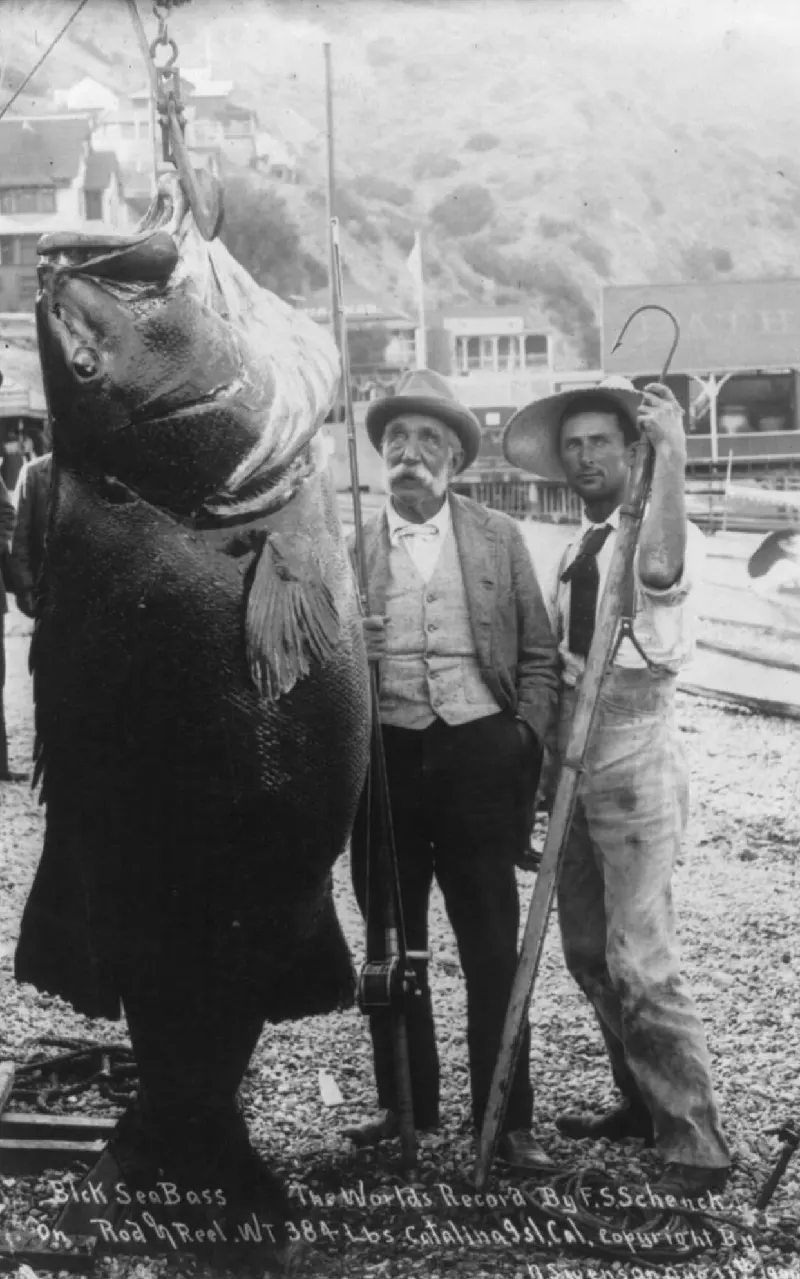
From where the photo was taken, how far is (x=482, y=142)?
4500mm

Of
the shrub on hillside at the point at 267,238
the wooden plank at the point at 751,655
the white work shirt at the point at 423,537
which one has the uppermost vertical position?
the shrub on hillside at the point at 267,238

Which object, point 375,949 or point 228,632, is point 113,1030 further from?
point 228,632

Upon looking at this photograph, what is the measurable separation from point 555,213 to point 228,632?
283cm

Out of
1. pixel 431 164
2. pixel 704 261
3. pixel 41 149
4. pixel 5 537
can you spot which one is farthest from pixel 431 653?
pixel 5 537

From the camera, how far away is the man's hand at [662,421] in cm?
281

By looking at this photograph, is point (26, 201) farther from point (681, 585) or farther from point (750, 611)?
point (750, 611)

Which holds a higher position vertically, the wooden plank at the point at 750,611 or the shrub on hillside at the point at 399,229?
the shrub on hillside at the point at 399,229

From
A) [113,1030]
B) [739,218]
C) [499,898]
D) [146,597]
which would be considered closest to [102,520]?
[146,597]

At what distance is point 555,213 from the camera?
4.61m

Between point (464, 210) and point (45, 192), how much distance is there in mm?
1442

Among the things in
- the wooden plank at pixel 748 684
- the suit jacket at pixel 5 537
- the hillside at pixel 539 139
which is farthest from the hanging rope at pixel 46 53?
the wooden plank at pixel 748 684

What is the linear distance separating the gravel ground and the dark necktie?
133 centimetres

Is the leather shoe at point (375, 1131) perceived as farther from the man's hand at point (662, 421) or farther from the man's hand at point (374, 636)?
the man's hand at point (662, 421)

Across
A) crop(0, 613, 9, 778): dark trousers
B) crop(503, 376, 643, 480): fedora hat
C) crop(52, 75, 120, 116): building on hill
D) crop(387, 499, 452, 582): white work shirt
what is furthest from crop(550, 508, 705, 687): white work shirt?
crop(0, 613, 9, 778): dark trousers
